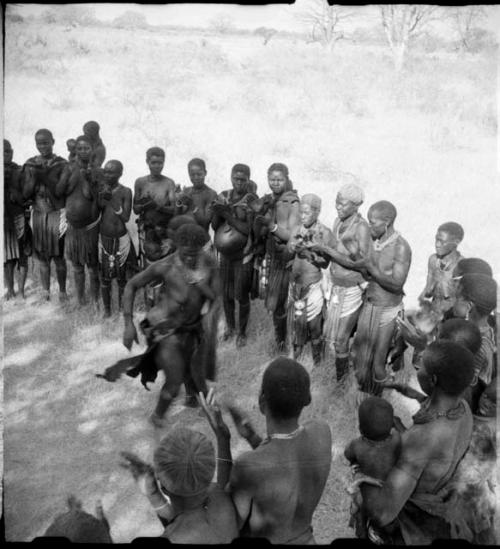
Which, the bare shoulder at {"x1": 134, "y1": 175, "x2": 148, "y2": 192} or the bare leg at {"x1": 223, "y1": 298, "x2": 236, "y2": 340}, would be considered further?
the bare leg at {"x1": 223, "y1": 298, "x2": 236, "y2": 340}

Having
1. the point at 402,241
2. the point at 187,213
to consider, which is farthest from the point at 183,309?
the point at 402,241

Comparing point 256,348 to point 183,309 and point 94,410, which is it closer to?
point 183,309

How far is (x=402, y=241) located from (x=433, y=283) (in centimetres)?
38

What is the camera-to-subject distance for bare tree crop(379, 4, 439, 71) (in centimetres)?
434

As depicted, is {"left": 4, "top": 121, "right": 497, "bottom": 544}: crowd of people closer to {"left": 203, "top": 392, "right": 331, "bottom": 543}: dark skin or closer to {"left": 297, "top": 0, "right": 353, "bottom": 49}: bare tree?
{"left": 203, "top": 392, "right": 331, "bottom": 543}: dark skin

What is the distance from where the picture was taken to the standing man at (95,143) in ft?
14.8

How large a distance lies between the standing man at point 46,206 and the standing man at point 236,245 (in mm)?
1048

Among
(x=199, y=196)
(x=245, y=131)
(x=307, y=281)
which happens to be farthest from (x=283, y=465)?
(x=245, y=131)

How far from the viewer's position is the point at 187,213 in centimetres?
463

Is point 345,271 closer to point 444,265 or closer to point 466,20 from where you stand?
point 444,265

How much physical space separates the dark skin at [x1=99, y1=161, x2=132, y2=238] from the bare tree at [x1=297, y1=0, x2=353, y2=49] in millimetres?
1441

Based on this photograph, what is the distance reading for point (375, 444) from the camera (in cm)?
364

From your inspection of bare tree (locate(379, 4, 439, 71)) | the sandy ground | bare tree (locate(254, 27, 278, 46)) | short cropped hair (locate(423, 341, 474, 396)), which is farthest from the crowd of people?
bare tree (locate(379, 4, 439, 71))

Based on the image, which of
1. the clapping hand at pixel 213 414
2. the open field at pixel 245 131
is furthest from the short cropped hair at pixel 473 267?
the clapping hand at pixel 213 414
